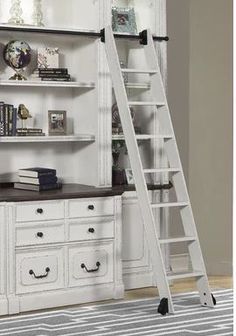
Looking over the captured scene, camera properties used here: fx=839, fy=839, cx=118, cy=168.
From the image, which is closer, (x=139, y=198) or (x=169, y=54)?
(x=139, y=198)

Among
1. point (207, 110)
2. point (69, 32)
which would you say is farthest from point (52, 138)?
Answer: point (207, 110)

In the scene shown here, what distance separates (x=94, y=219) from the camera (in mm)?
5625

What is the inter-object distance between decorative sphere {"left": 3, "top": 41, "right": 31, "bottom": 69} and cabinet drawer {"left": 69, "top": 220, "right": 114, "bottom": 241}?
1.16m

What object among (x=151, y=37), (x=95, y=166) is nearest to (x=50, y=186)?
(x=95, y=166)

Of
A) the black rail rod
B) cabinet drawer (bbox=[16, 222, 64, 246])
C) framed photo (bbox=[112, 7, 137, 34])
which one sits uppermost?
framed photo (bbox=[112, 7, 137, 34])

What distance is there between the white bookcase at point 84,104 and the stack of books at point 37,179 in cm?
19

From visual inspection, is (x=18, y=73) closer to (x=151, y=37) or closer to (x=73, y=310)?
(x=151, y=37)

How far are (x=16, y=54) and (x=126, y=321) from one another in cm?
195

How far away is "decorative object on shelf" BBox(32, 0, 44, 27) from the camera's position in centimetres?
582

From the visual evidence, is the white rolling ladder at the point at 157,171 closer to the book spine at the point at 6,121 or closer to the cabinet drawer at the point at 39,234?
the cabinet drawer at the point at 39,234

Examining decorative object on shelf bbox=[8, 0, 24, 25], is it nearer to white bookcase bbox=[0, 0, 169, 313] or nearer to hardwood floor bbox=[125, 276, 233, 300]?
white bookcase bbox=[0, 0, 169, 313]

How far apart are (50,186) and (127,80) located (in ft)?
3.46

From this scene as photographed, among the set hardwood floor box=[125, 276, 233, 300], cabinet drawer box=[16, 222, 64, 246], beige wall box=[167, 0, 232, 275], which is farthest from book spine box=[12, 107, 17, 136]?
beige wall box=[167, 0, 232, 275]

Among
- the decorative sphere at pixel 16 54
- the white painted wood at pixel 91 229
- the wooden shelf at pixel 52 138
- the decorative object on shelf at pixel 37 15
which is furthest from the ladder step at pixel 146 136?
the decorative object on shelf at pixel 37 15
